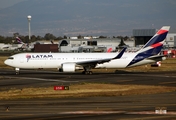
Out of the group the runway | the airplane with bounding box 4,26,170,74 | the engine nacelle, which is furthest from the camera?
the airplane with bounding box 4,26,170,74

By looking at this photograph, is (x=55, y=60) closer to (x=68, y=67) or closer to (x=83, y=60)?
(x=68, y=67)

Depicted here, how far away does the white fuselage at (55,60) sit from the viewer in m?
56.4

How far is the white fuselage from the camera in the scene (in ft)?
185

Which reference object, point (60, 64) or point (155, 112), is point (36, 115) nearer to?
point (155, 112)

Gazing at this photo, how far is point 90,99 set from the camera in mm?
30984

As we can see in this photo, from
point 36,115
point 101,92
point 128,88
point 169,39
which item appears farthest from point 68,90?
point 169,39

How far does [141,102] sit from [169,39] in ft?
416

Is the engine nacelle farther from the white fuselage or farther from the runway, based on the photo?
the runway

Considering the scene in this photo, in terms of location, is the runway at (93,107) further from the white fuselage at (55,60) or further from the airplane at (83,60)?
the white fuselage at (55,60)

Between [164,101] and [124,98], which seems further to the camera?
[124,98]

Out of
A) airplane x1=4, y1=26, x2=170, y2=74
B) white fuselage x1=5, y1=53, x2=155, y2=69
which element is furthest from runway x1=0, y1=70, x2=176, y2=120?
white fuselage x1=5, y1=53, x2=155, y2=69

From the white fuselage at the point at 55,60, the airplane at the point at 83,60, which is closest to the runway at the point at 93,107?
the airplane at the point at 83,60

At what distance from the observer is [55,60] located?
5662 cm

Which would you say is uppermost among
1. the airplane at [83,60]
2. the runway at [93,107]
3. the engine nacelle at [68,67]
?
the airplane at [83,60]
